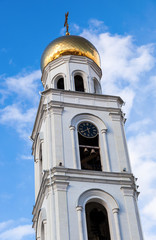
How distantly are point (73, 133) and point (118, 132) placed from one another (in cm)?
279

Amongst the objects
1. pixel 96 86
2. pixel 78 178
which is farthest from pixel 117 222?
pixel 96 86

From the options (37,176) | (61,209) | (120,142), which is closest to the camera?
(61,209)

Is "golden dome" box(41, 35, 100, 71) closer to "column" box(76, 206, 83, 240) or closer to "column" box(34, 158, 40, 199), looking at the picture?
"column" box(34, 158, 40, 199)

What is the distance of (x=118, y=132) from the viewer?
3144 centimetres

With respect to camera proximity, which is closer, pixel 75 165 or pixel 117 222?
pixel 117 222

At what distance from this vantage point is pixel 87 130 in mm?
31047

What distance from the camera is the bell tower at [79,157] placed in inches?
1057

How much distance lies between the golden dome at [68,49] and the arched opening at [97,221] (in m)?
11.1

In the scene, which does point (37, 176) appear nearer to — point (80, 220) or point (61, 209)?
point (61, 209)

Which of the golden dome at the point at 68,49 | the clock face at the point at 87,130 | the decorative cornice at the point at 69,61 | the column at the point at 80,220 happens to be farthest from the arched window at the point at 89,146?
the golden dome at the point at 68,49

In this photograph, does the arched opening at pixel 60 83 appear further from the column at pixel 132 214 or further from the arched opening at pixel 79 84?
the column at pixel 132 214

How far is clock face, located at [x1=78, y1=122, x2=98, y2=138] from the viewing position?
3088 cm

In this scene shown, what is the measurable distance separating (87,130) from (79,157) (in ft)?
7.28

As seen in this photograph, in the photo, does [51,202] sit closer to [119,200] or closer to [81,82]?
[119,200]
